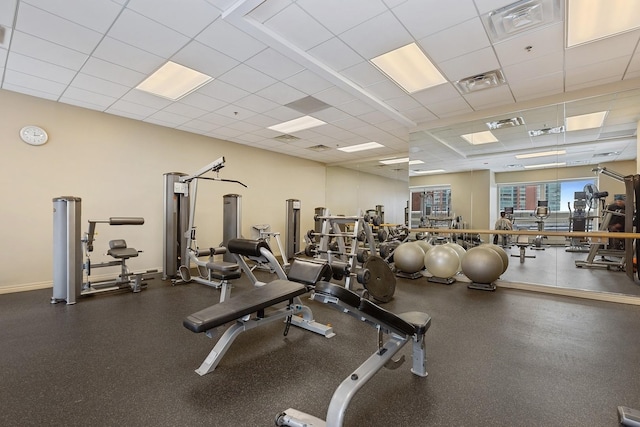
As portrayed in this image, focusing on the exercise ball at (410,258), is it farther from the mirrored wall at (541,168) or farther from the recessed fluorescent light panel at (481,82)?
the recessed fluorescent light panel at (481,82)

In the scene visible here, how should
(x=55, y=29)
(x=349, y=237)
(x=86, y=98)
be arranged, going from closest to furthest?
(x=55, y=29)
(x=86, y=98)
(x=349, y=237)

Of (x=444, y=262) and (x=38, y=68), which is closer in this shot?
(x=38, y=68)

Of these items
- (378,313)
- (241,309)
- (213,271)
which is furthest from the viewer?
(213,271)

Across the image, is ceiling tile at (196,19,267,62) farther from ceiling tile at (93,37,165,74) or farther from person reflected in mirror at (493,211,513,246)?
person reflected in mirror at (493,211,513,246)

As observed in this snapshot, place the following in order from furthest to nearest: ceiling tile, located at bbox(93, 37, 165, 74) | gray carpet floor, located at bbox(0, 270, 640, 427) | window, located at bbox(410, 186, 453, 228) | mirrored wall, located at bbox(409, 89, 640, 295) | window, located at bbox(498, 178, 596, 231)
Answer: window, located at bbox(410, 186, 453, 228) < window, located at bbox(498, 178, 596, 231) < mirrored wall, located at bbox(409, 89, 640, 295) < ceiling tile, located at bbox(93, 37, 165, 74) < gray carpet floor, located at bbox(0, 270, 640, 427)

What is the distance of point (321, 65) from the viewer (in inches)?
125

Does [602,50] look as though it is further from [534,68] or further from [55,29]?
[55,29]

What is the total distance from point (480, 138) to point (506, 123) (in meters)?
0.63

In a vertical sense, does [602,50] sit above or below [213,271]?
above

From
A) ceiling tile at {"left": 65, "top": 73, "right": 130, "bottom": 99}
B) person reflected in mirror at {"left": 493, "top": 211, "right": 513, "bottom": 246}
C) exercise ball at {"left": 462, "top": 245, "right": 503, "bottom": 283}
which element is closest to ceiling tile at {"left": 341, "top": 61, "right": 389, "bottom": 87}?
exercise ball at {"left": 462, "top": 245, "right": 503, "bottom": 283}

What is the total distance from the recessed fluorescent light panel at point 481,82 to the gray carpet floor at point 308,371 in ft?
8.85

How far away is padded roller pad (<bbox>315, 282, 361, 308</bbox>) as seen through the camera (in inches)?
57.3

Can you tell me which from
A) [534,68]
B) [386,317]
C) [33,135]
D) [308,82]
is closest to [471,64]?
[534,68]

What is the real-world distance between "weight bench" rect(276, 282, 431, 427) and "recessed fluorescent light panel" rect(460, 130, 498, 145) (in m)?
4.32
